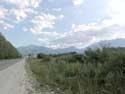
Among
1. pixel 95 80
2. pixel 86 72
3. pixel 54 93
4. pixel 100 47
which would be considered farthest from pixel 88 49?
pixel 54 93

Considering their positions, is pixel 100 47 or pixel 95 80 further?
pixel 100 47

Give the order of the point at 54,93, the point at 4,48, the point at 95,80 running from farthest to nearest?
1. the point at 4,48
2. the point at 95,80
3. the point at 54,93

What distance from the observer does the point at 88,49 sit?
2938cm

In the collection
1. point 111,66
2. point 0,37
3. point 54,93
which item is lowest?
point 54,93

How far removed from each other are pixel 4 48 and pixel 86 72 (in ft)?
410

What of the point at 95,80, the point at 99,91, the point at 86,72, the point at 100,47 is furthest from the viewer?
Answer: the point at 100,47

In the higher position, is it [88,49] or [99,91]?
[88,49]

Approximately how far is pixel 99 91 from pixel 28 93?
13.2 ft

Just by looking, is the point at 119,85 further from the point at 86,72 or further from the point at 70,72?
the point at 70,72

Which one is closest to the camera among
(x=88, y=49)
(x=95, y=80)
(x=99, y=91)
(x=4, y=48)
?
(x=99, y=91)

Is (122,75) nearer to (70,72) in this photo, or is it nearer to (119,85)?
(119,85)

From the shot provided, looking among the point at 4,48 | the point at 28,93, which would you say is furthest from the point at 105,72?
the point at 4,48

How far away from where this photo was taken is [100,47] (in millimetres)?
24828

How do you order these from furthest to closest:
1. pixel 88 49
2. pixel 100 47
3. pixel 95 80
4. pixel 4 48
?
pixel 4 48
pixel 88 49
pixel 100 47
pixel 95 80
